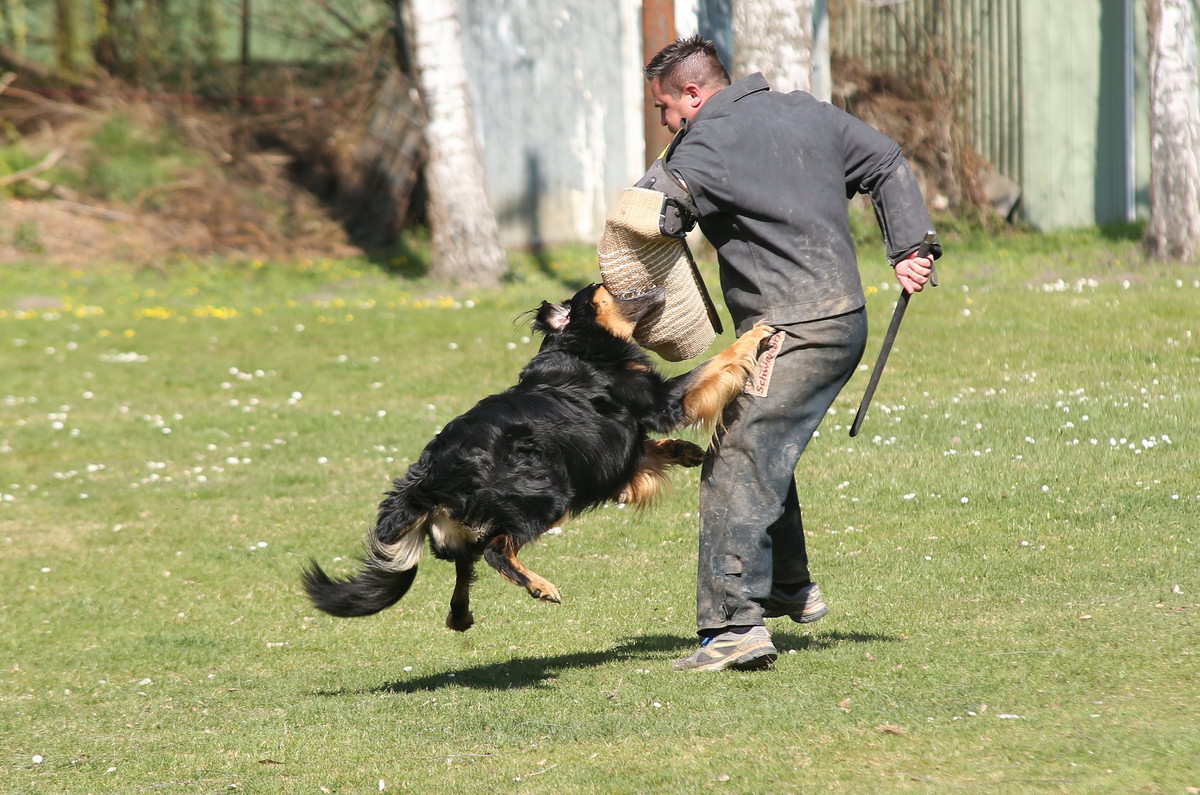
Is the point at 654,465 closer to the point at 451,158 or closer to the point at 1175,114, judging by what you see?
the point at 1175,114

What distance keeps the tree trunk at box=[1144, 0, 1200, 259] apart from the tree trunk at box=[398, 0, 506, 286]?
26.5 ft

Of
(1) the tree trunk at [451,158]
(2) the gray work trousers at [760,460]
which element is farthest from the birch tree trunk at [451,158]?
(2) the gray work trousers at [760,460]

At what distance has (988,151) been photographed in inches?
721

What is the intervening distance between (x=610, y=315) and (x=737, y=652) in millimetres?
1525

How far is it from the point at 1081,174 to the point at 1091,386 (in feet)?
25.2

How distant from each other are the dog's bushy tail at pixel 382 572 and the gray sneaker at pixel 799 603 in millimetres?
1588

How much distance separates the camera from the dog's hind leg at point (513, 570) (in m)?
5.28

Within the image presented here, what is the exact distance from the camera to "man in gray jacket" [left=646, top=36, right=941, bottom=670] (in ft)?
16.8

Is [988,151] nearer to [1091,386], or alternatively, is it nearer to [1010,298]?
[1010,298]

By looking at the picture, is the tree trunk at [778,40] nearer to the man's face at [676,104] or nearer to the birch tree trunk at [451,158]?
the birch tree trunk at [451,158]

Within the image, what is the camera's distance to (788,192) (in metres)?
5.12

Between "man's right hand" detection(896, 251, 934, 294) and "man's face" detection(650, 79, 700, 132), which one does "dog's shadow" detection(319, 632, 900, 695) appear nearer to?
"man's right hand" detection(896, 251, 934, 294)

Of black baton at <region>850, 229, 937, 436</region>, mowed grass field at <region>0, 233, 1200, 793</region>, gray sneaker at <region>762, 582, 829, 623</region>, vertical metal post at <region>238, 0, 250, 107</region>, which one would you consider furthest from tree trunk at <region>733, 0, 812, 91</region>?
vertical metal post at <region>238, 0, 250, 107</region>

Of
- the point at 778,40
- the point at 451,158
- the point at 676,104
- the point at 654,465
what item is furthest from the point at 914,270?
the point at 451,158
